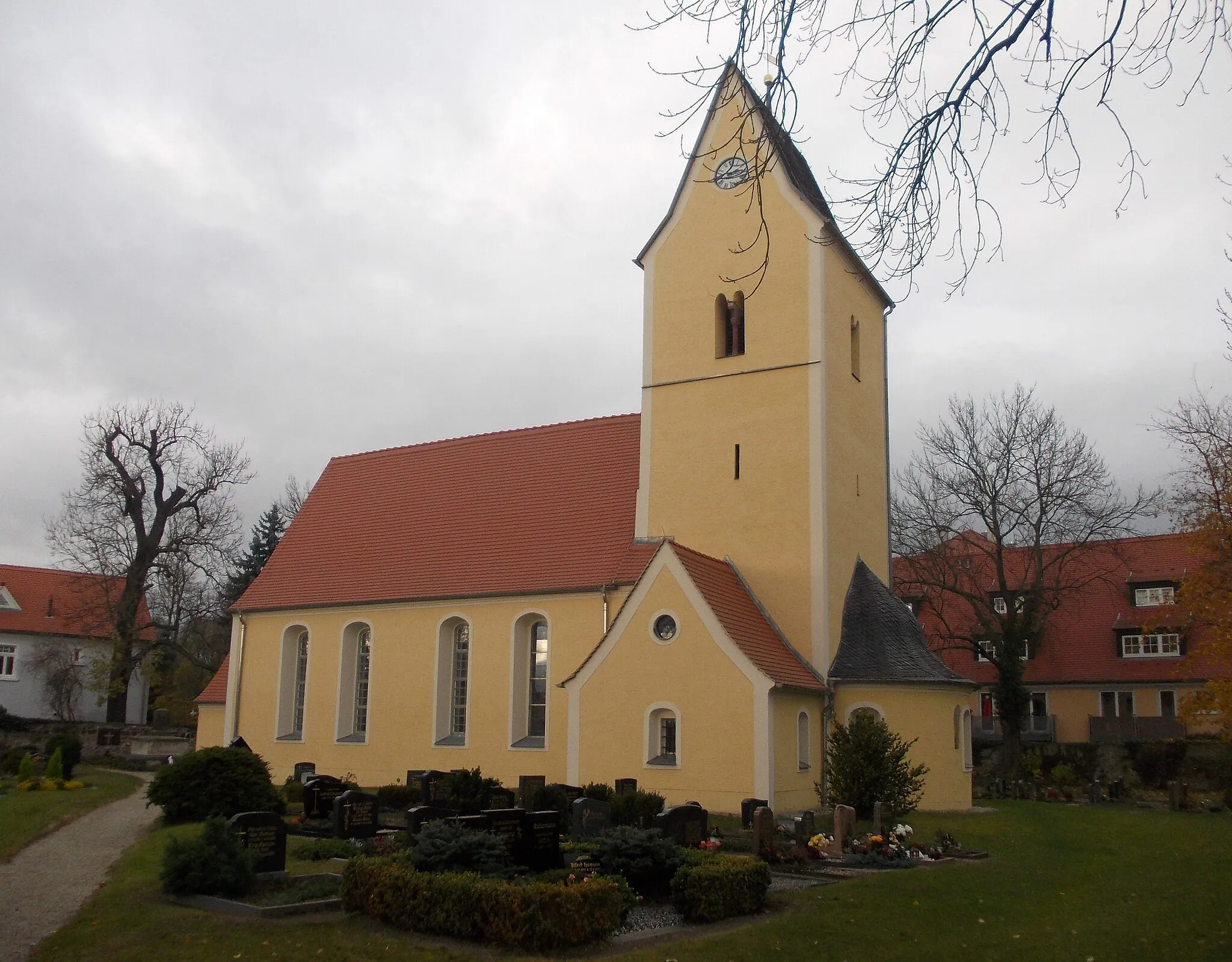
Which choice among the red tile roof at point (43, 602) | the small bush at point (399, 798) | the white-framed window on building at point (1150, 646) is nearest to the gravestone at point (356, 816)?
the small bush at point (399, 798)

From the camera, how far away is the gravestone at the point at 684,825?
1535cm

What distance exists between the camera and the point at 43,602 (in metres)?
54.8

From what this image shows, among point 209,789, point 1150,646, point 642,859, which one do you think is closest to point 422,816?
point 642,859

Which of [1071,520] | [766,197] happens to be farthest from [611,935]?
[1071,520]

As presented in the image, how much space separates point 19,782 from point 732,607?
1673cm

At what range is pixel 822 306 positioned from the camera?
82.3 feet

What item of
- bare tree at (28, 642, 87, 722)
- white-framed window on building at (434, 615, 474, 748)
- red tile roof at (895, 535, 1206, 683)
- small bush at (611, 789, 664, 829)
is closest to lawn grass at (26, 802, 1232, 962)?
small bush at (611, 789, 664, 829)

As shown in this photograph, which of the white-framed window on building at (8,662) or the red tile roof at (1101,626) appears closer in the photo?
the red tile roof at (1101,626)

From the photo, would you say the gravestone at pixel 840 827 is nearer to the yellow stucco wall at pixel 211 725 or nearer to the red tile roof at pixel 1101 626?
the yellow stucco wall at pixel 211 725

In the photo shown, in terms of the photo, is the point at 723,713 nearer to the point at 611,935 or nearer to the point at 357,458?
the point at 611,935

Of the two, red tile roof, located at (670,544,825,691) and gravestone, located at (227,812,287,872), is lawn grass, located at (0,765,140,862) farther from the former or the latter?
red tile roof, located at (670,544,825,691)

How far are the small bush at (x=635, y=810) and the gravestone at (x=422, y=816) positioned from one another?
350cm

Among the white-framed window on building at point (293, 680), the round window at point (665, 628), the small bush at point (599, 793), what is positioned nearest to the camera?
the small bush at point (599, 793)

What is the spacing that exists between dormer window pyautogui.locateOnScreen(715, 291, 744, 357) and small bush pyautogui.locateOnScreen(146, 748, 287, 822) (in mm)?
13691
